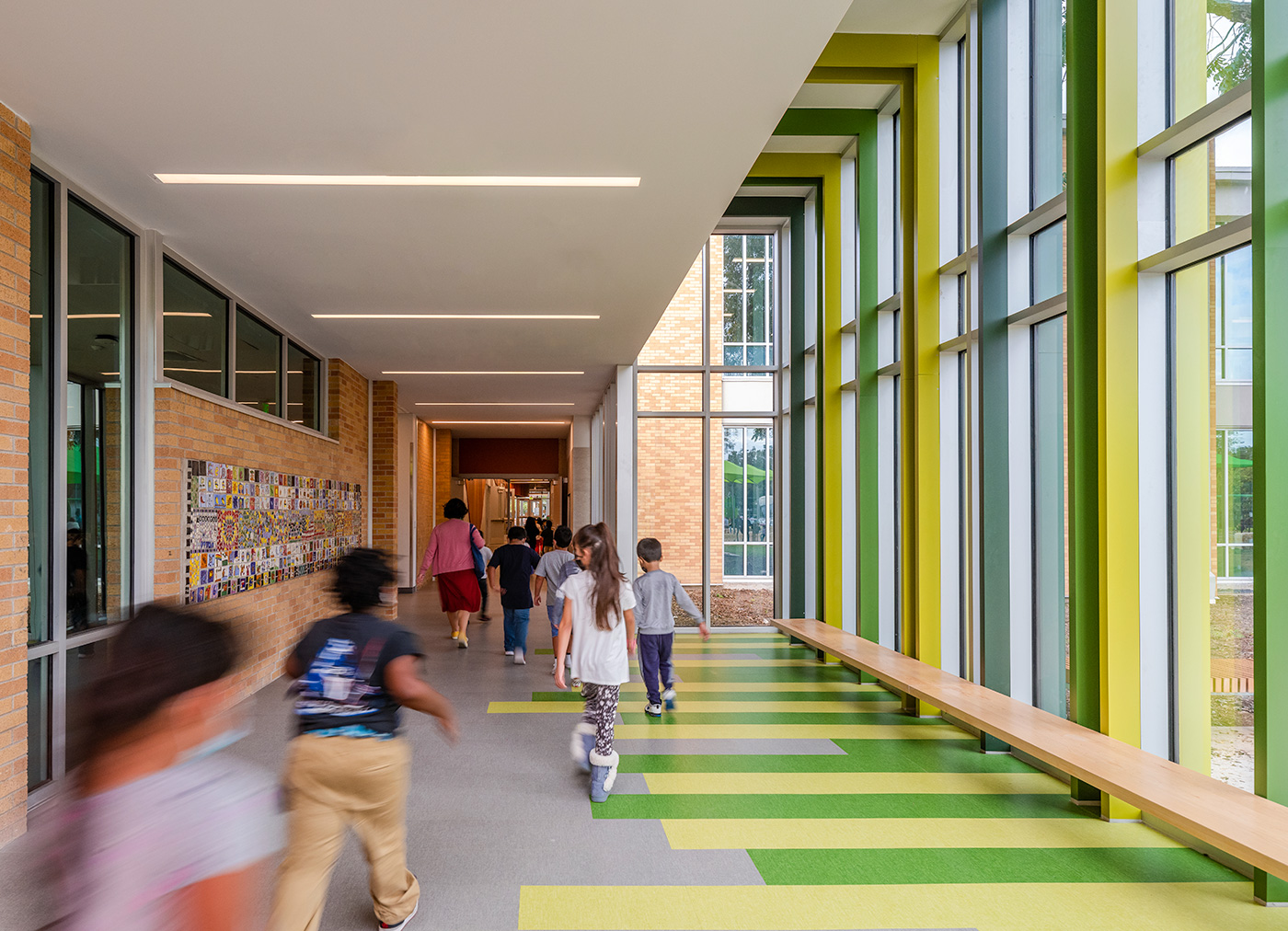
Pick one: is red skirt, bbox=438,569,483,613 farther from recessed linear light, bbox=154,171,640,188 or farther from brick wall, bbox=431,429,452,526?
brick wall, bbox=431,429,452,526

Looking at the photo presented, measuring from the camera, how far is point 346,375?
10.3m

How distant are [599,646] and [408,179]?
108 inches

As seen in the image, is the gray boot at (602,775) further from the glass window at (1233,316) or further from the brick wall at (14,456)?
the glass window at (1233,316)

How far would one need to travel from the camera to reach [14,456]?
384 centimetres

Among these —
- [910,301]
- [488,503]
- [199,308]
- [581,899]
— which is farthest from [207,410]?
[488,503]

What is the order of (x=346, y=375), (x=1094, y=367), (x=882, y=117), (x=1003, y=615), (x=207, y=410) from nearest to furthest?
(x=1094, y=367) < (x=1003, y=615) < (x=207, y=410) < (x=882, y=117) < (x=346, y=375)

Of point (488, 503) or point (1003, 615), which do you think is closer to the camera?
point (1003, 615)

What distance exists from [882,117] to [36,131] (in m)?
7.16

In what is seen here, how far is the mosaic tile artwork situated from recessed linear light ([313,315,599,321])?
62.2 inches

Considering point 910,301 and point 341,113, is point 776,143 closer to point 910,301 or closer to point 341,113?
point 910,301

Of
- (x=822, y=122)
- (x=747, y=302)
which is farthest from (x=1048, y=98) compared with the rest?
(x=747, y=302)

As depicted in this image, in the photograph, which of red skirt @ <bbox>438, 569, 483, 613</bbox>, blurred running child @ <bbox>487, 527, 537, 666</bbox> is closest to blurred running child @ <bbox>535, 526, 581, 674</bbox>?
blurred running child @ <bbox>487, 527, 537, 666</bbox>

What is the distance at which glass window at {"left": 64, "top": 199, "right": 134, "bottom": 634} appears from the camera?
184 inches

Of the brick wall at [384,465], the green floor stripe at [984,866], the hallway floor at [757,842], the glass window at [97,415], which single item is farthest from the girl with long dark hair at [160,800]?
the brick wall at [384,465]
